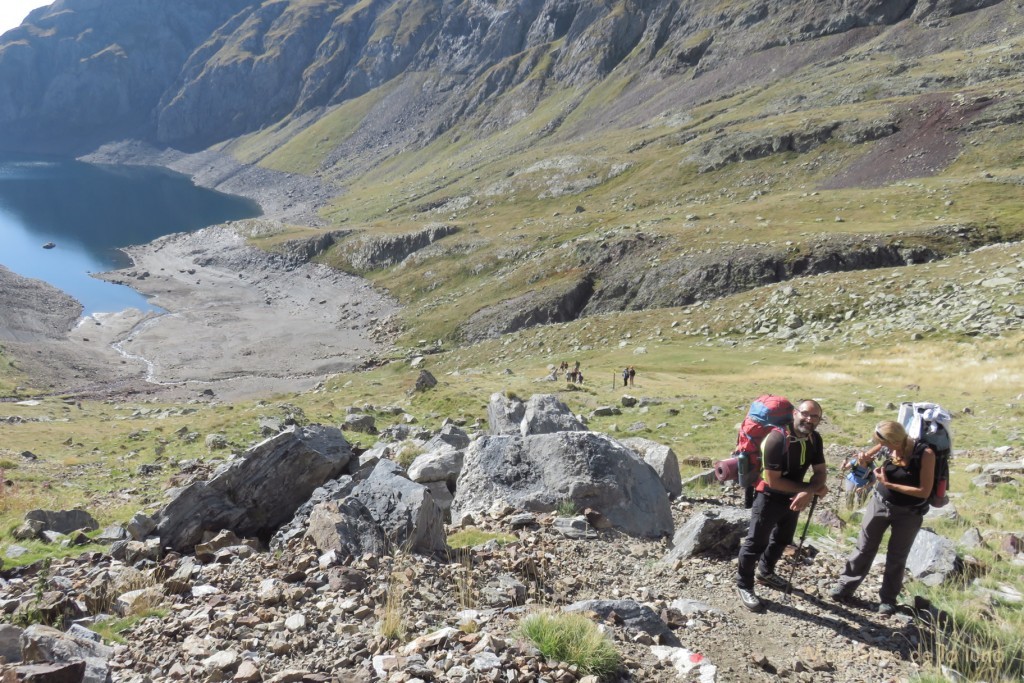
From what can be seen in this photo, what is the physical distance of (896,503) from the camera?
29.2 feet

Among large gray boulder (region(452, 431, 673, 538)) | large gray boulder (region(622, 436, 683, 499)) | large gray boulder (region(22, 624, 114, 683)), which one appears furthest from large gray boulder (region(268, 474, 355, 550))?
large gray boulder (region(622, 436, 683, 499))

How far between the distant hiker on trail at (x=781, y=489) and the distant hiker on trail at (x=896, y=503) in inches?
34.0

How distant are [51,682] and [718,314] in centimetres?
5167

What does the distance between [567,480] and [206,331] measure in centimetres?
9268

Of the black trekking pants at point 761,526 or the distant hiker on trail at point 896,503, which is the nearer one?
the distant hiker on trail at point 896,503

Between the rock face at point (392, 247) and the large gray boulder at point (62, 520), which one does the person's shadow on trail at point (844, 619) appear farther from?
the rock face at point (392, 247)

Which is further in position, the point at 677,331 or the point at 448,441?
the point at 677,331

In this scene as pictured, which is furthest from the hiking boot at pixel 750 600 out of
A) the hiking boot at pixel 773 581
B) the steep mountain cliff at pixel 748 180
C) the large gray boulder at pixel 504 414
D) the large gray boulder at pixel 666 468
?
the steep mountain cliff at pixel 748 180

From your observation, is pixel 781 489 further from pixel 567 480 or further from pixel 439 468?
pixel 439 468

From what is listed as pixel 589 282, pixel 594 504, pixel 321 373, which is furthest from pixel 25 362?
pixel 594 504

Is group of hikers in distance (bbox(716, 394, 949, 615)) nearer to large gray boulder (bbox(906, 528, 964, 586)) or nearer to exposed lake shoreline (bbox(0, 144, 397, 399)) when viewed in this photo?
large gray boulder (bbox(906, 528, 964, 586))

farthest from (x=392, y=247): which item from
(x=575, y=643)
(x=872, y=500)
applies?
(x=575, y=643)

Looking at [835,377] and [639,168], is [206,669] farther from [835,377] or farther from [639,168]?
[639,168]

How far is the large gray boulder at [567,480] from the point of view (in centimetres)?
1277
